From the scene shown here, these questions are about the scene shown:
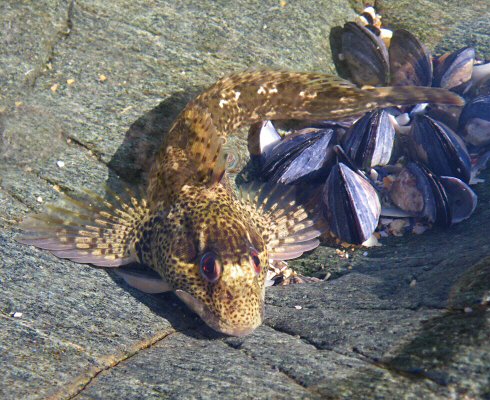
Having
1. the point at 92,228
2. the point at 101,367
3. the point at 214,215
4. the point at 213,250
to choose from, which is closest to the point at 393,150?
the point at 214,215

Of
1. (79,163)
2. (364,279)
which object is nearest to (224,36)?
(79,163)

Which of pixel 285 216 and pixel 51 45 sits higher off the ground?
pixel 51 45

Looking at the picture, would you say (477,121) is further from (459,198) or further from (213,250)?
(213,250)

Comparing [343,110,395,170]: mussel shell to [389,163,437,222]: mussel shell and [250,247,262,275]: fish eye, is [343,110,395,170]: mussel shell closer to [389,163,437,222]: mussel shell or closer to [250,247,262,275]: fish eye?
[389,163,437,222]: mussel shell

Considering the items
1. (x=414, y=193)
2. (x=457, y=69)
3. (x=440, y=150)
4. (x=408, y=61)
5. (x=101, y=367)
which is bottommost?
(x=101, y=367)

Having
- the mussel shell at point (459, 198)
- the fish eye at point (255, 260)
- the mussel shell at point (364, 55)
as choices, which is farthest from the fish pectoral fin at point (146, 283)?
the mussel shell at point (364, 55)

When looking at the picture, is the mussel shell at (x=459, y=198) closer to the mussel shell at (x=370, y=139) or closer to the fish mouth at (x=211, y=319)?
the mussel shell at (x=370, y=139)

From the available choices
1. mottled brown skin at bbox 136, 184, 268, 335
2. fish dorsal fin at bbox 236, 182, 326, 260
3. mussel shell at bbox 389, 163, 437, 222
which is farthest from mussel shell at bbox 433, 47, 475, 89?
mottled brown skin at bbox 136, 184, 268, 335
